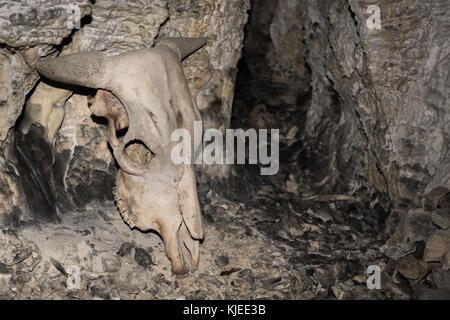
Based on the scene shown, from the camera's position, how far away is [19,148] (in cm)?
Result: 382

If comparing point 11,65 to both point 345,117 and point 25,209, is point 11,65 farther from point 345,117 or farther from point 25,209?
point 345,117

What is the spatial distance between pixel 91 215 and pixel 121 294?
28.0 inches

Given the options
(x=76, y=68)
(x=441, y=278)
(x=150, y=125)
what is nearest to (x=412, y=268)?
(x=441, y=278)

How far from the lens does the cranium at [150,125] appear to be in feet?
11.5

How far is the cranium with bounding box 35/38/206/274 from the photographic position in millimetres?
3502

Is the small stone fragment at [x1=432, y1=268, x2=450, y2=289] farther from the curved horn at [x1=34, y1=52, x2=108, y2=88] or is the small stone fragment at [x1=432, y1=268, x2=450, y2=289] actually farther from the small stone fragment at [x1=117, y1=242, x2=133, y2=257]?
the curved horn at [x1=34, y1=52, x2=108, y2=88]

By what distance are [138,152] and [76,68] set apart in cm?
76

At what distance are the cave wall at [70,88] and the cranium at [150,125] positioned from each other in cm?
20

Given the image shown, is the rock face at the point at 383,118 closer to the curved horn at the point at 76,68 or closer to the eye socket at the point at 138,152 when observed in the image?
the eye socket at the point at 138,152

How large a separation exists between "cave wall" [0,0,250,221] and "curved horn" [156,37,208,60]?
0.16 m

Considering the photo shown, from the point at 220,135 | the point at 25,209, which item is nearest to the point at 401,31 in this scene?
the point at 220,135

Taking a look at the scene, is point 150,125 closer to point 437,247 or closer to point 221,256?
point 221,256

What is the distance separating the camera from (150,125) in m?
3.55

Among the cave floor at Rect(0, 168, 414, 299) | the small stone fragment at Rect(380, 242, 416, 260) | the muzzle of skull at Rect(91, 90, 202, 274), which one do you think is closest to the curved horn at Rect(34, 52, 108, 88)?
the muzzle of skull at Rect(91, 90, 202, 274)
